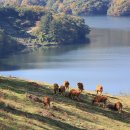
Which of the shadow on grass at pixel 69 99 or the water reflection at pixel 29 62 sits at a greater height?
the shadow on grass at pixel 69 99

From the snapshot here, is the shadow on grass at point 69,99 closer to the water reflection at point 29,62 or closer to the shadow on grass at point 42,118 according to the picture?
the shadow on grass at point 42,118

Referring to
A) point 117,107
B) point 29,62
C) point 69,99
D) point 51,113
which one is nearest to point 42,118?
point 51,113

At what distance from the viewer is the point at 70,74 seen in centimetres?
10494

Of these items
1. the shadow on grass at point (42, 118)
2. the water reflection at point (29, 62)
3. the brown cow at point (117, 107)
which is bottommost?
the water reflection at point (29, 62)

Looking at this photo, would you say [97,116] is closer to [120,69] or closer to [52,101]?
[52,101]

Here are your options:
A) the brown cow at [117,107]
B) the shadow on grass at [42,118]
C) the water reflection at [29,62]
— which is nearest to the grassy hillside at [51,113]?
the shadow on grass at [42,118]

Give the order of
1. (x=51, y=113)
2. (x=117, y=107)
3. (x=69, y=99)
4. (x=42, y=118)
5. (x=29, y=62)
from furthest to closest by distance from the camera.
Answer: (x=29, y=62)
(x=69, y=99)
(x=117, y=107)
(x=51, y=113)
(x=42, y=118)

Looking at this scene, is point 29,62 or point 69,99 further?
point 29,62

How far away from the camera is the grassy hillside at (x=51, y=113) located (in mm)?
21562

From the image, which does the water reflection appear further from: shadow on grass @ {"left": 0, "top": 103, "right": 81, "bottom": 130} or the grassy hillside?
shadow on grass @ {"left": 0, "top": 103, "right": 81, "bottom": 130}

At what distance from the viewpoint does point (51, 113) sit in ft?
82.8

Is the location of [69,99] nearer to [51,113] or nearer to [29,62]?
[51,113]

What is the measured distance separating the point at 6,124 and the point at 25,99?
7907mm

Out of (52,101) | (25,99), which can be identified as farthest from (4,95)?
(52,101)
